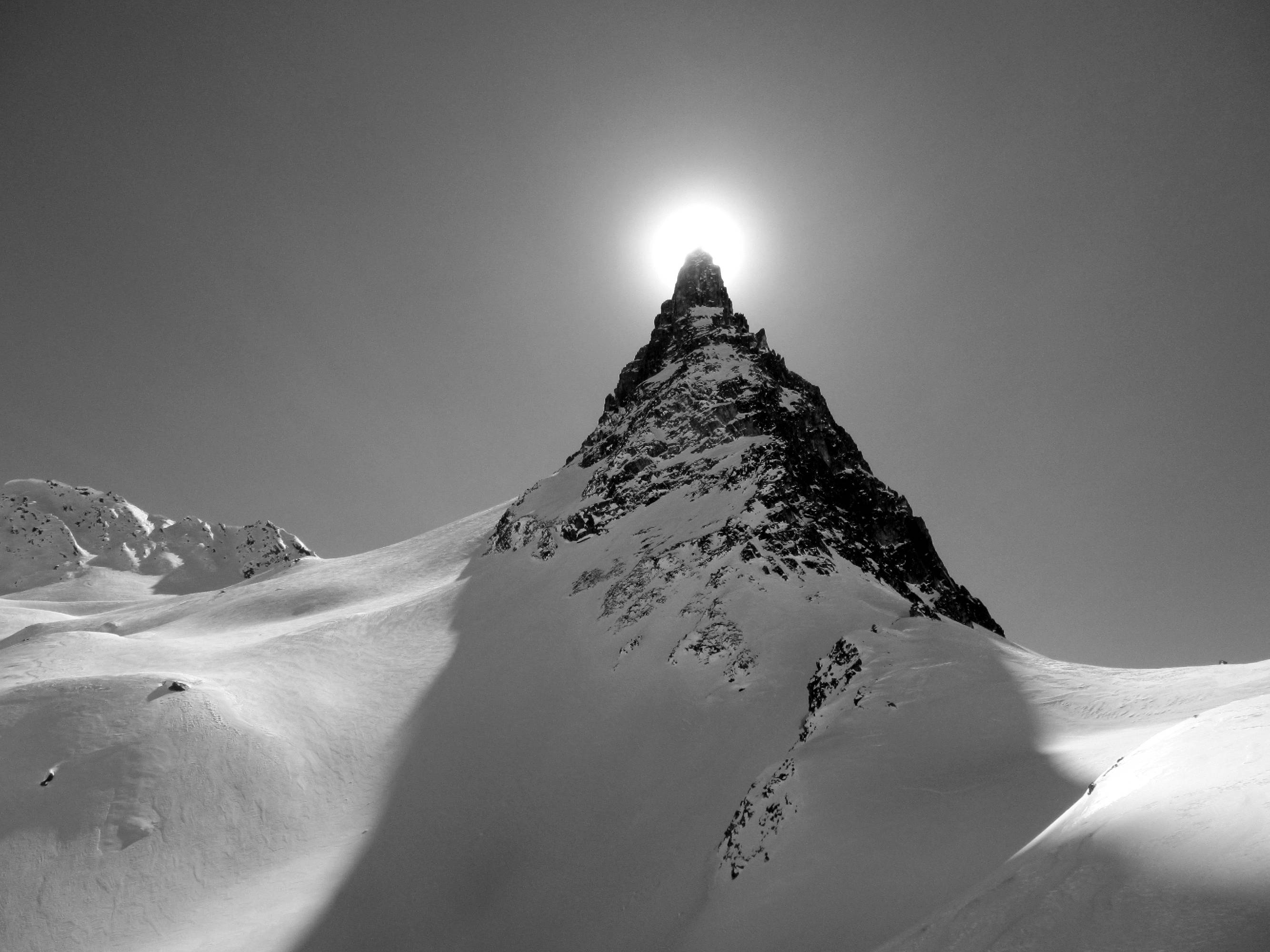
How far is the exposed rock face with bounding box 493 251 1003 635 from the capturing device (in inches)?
2056

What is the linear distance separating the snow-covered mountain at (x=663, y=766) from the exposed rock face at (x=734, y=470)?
517 mm

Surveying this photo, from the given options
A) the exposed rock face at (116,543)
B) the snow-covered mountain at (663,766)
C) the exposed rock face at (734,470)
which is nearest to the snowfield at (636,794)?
the snow-covered mountain at (663,766)

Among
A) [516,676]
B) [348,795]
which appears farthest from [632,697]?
[348,795]

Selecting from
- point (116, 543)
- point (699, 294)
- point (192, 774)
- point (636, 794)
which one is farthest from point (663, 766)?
point (116, 543)

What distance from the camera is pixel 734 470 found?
62000 millimetres

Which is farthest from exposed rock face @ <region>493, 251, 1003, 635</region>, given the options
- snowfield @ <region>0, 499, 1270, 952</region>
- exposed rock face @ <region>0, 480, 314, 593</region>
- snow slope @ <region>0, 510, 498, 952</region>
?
exposed rock face @ <region>0, 480, 314, 593</region>

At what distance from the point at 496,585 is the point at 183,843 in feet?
122

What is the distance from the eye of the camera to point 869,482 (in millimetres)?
69875

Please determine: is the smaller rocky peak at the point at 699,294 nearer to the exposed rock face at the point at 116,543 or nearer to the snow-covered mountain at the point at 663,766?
the snow-covered mountain at the point at 663,766

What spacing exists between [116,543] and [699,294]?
6068 inches

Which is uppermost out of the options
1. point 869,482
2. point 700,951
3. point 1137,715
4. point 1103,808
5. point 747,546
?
point 869,482

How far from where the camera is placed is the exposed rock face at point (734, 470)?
52.2 metres

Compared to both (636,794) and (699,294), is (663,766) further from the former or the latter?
(699,294)

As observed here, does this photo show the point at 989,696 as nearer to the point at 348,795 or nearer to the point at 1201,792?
the point at 1201,792
